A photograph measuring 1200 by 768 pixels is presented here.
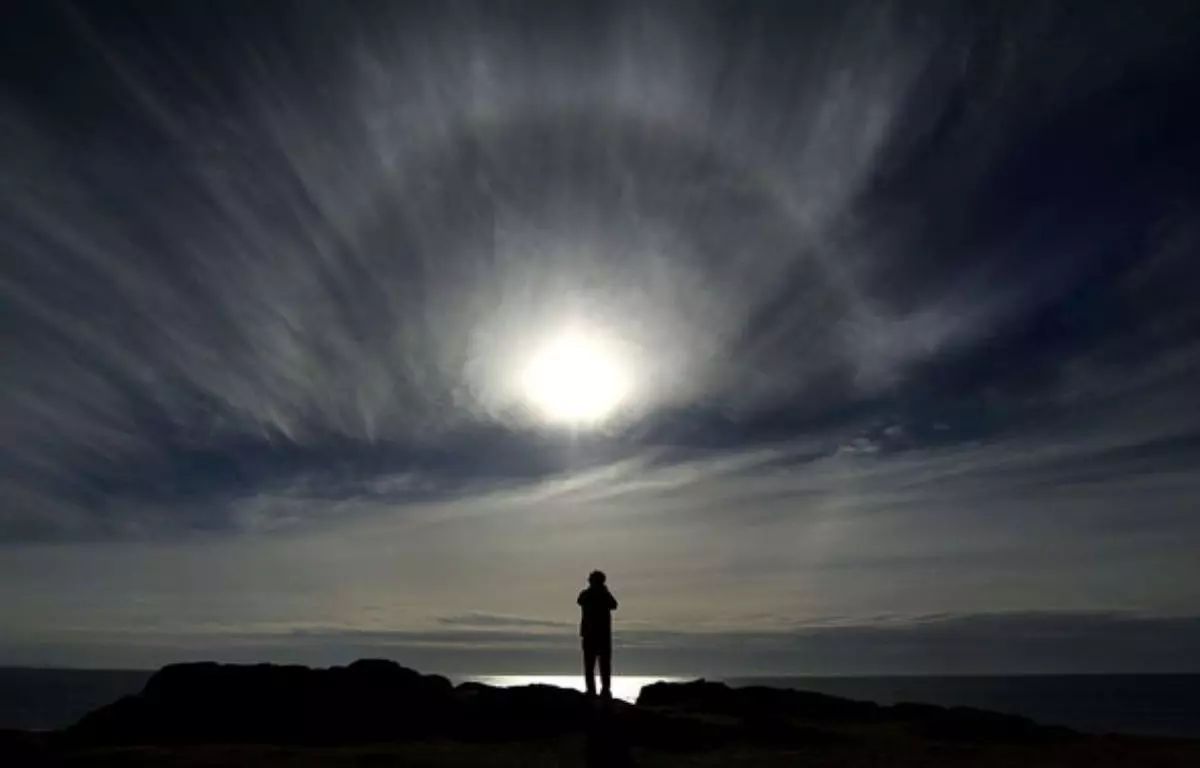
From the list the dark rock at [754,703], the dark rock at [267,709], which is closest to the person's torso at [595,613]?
the dark rock at [267,709]

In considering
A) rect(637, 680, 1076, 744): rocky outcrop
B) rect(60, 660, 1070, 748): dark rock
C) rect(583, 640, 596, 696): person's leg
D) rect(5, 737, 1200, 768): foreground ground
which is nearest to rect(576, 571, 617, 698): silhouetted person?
rect(583, 640, 596, 696): person's leg

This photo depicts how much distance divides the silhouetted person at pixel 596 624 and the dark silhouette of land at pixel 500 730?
87 centimetres

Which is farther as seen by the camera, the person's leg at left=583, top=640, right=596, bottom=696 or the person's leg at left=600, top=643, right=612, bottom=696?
the person's leg at left=583, top=640, right=596, bottom=696

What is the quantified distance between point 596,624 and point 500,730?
674 centimetres

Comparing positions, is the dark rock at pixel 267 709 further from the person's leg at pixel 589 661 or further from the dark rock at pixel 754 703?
the dark rock at pixel 754 703

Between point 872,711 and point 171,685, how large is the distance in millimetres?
21067

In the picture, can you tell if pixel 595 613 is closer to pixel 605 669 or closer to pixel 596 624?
pixel 596 624

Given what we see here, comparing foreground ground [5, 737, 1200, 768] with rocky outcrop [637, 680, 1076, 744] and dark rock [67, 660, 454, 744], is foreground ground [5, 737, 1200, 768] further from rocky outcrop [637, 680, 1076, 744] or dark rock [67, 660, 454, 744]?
dark rock [67, 660, 454, 744]

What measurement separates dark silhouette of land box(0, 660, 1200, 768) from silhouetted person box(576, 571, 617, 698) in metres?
0.87

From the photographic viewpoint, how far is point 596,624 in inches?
730

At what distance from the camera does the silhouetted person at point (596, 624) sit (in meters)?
18.5

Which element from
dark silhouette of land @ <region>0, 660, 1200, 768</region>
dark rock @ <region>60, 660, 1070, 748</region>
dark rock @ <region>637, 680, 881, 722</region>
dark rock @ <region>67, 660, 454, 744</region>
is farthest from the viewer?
dark rock @ <region>637, 680, 881, 722</region>

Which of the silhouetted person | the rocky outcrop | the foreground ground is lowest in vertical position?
the foreground ground

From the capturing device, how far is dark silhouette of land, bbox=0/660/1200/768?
18.6 meters
